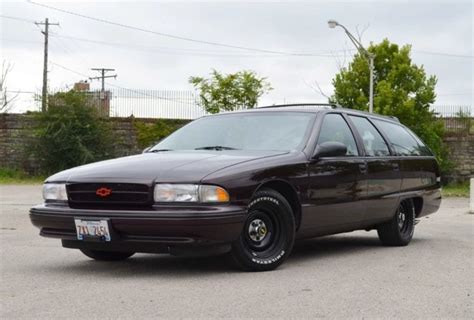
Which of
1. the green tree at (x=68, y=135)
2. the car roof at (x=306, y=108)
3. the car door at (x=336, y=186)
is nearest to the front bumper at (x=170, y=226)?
the car door at (x=336, y=186)

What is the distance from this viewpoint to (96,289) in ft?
19.6

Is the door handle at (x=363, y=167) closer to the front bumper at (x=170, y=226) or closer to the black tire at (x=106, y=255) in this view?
the front bumper at (x=170, y=226)

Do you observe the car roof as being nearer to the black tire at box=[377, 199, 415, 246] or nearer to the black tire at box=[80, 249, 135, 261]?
the black tire at box=[377, 199, 415, 246]

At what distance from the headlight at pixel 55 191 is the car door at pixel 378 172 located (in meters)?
3.20

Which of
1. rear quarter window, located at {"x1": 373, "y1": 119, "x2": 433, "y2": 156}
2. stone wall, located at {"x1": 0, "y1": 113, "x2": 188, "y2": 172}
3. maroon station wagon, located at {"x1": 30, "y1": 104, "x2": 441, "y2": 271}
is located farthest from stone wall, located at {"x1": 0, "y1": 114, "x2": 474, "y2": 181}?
maroon station wagon, located at {"x1": 30, "y1": 104, "x2": 441, "y2": 271}

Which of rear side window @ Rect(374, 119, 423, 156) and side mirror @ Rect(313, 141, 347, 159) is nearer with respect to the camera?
side mirror @ Rect(313, 141, 347, 159)

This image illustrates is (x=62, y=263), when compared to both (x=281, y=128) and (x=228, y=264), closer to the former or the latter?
(x=228, y=264)

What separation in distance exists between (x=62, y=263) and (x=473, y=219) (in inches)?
357

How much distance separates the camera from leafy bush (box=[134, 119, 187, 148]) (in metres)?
29.0

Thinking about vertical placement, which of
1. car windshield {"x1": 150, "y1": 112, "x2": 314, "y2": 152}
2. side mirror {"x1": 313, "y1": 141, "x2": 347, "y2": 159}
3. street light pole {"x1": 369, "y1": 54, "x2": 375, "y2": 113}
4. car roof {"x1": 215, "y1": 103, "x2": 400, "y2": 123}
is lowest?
side mirror {"x1": 313, "y1": 141, "x2": 347, "y2": 159}

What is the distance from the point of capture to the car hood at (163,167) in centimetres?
650

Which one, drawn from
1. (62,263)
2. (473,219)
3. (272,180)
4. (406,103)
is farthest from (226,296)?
(406,103)

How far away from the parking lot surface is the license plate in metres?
0.33

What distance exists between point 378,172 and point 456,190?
19.9 meters
